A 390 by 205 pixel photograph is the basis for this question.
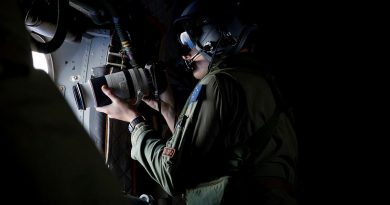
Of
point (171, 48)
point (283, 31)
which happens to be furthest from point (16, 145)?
point (171, 48)

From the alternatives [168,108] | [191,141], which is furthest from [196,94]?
[168,108]

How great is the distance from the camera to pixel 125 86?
1.74 m

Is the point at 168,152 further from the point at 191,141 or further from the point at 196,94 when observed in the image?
the point at 196,94

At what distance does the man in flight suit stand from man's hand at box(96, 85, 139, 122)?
0.41 feet

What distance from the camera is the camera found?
5.51 feet

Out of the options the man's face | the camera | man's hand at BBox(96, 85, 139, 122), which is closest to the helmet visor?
the man's face

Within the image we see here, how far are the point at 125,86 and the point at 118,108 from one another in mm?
126

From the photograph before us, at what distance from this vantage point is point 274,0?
2236 mm

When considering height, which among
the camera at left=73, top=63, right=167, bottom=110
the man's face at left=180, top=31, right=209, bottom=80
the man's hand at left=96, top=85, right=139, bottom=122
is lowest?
the man's hand at left=96, top=85, right=139, bottom=122

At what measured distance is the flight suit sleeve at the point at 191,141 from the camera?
1.43 meters

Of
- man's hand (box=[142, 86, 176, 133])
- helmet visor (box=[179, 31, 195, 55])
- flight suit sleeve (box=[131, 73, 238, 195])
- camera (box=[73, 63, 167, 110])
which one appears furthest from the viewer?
man's hand (box=[142, 86, 176, 133])

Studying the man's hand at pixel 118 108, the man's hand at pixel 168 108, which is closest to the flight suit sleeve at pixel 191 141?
the man's hand at pixel 118 108

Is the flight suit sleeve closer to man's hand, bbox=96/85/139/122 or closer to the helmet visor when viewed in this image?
man's hand, bbox=96/85/139/122

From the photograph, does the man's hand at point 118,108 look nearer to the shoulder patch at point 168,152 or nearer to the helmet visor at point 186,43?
the shoulder patch at point 168,152
